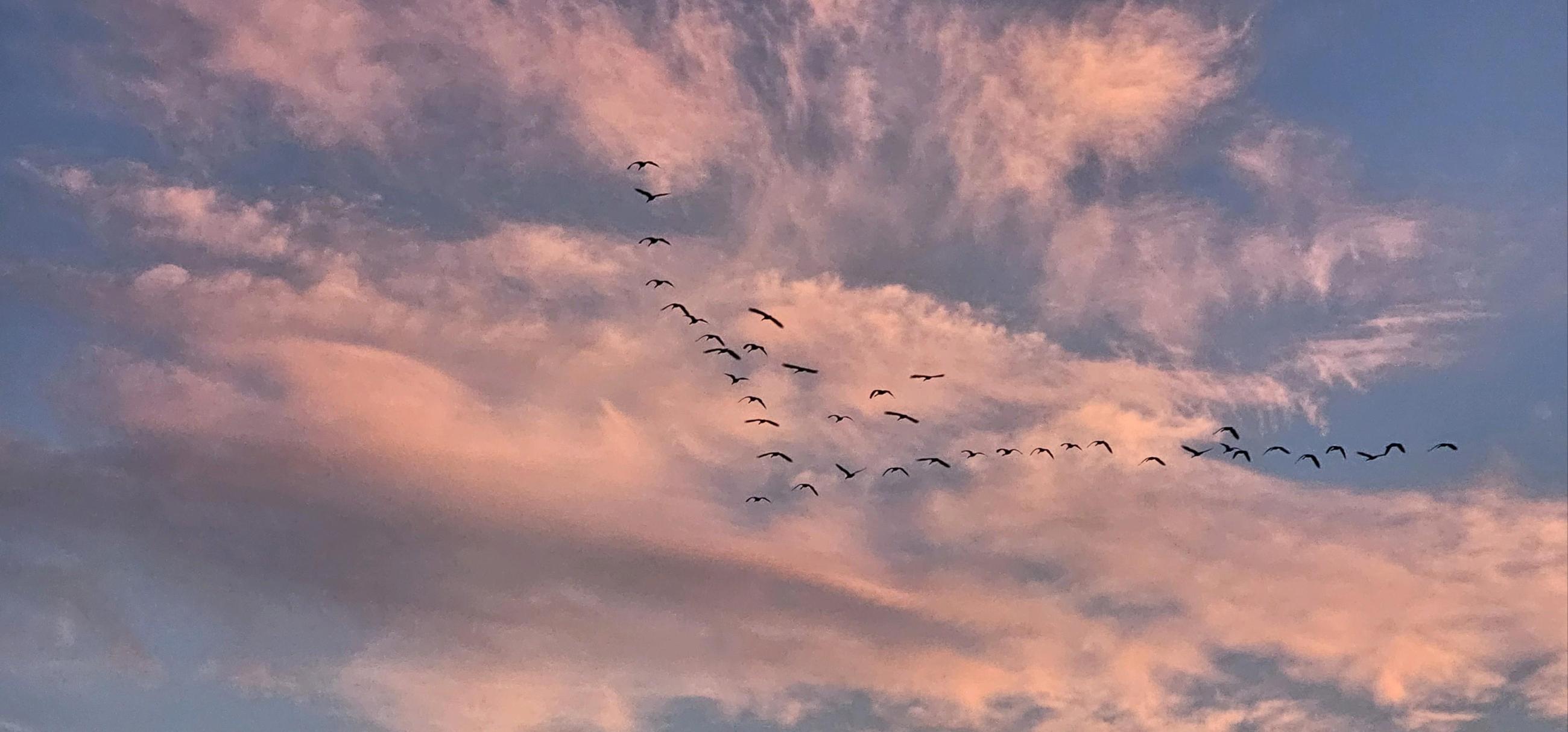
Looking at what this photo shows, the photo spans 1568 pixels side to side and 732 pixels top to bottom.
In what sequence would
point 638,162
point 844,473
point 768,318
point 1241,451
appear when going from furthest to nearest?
point 844,473 < point 1241,451 < point 638,162 < point 768,318

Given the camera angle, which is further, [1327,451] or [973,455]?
[973,455]

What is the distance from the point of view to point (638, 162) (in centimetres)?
15162

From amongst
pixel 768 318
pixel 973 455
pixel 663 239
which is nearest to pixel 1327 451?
pixel 973 455

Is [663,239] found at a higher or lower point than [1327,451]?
higher

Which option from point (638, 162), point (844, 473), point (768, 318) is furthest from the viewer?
point (844, 473)

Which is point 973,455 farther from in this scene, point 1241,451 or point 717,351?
point 717,351

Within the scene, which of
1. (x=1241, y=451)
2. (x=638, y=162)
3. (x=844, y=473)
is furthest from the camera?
(x=844, y=473)

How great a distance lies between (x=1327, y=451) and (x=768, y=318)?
201 ft

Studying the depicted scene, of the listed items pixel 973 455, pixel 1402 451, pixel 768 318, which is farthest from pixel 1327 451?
pixel 768 318

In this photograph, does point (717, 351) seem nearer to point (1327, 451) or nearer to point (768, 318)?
point (768, 318)

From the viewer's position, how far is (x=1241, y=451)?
6531 inches

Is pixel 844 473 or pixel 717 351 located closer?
pixel 717 351

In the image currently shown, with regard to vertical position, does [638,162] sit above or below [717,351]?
above

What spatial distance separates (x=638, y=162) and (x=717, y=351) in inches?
814
